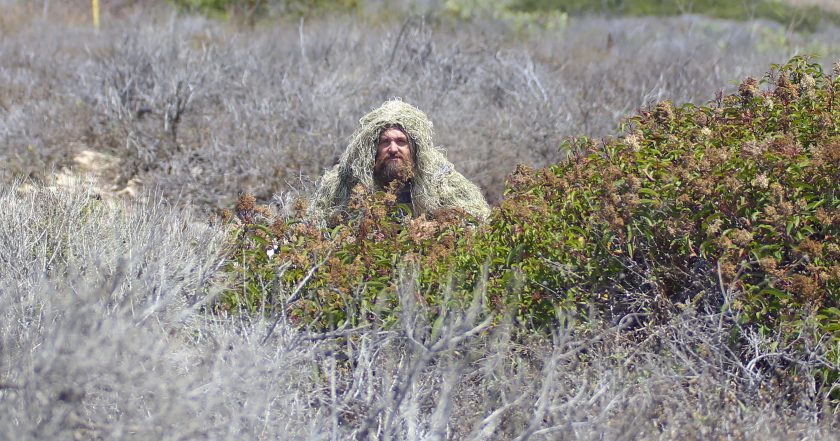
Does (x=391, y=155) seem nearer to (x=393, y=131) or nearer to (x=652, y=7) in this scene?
(x=393, y=131)

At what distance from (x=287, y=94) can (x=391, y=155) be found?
4.01 m

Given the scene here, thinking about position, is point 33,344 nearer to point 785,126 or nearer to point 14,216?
point 14,216

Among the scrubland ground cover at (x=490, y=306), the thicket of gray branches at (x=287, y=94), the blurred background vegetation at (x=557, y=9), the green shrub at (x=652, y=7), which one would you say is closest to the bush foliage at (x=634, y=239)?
the scrubland ground cover at (x=490, y=306)

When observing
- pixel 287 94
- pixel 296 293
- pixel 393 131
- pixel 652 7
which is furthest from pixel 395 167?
pixel 652 7

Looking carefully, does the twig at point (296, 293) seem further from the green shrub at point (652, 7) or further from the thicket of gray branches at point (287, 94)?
the green shrub at point (652, 7)

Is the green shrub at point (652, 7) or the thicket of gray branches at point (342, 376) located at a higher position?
the thicket of gray branches at point (342, 376)

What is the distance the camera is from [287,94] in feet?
29.5

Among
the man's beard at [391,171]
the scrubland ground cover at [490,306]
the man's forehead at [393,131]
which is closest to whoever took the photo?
the scrubland ground cover at [490,306]

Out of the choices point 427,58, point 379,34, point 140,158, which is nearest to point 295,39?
point 379,34

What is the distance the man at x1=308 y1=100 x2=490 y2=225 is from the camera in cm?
520

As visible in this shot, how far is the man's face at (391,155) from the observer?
Result: 17.0 ft

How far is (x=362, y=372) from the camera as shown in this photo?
3.38m

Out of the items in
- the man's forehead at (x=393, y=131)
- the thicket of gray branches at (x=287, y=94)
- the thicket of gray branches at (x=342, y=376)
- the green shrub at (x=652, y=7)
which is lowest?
the green shrub at (x=652, y=7)

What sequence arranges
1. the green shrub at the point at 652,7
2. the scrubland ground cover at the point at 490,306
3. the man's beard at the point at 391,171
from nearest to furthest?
the scrubland ground cover at the point at 490,306 → the man's beard at the point at 391,171 → the green shrub at the point at 652,7
